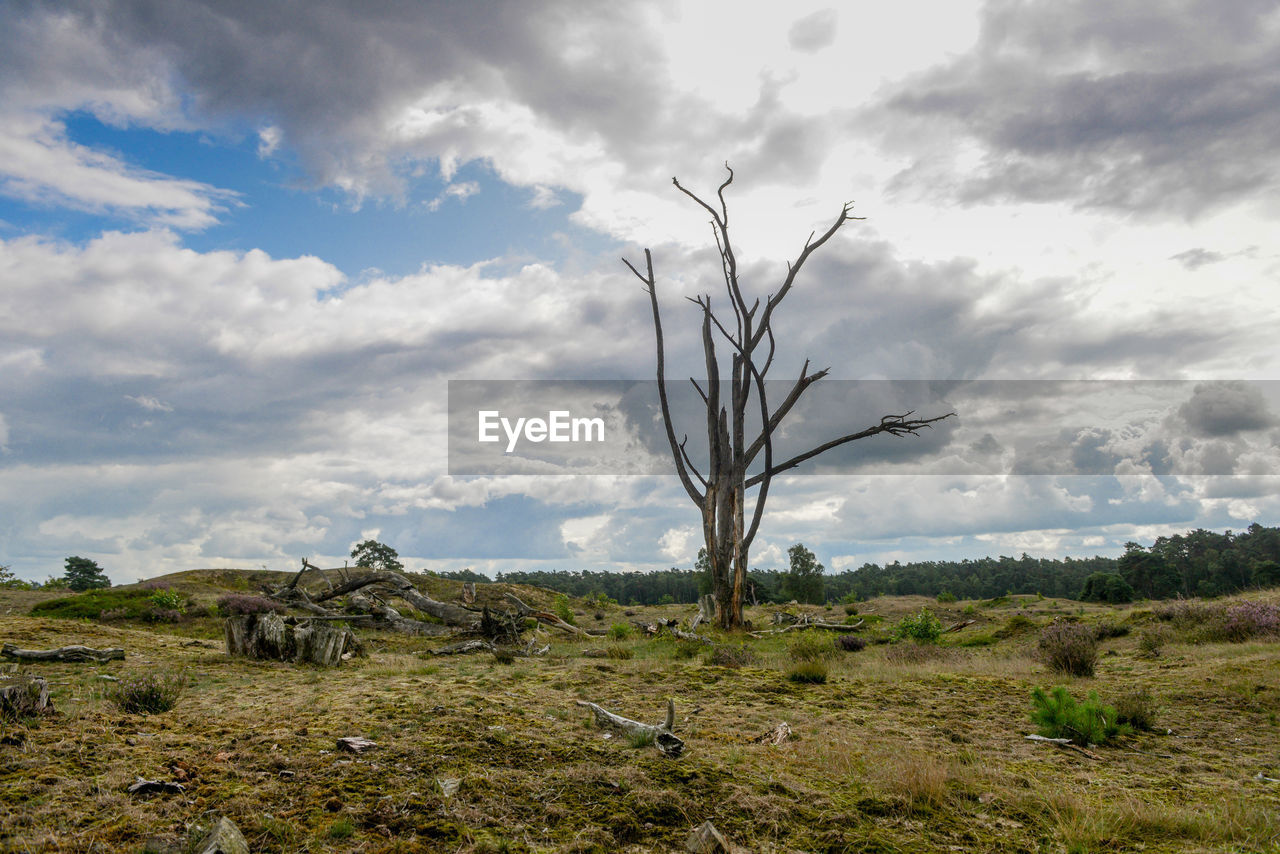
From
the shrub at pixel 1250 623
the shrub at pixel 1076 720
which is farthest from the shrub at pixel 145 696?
the shrub at pixel 1250 623

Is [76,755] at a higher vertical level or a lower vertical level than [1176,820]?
higher

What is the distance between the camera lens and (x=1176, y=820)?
4.45 metres

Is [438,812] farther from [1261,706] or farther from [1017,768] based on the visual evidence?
[1261,706]

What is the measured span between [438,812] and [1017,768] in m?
5.19

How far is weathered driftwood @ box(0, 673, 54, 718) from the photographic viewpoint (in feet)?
16.8

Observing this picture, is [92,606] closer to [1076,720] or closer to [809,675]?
[809,675]

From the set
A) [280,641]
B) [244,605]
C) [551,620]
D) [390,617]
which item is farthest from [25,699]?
[551,620]

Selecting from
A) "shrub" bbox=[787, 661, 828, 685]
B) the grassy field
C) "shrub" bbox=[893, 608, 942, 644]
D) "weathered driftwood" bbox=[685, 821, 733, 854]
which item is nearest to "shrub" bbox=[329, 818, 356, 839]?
the grassy field

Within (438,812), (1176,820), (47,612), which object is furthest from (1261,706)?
(47,612)

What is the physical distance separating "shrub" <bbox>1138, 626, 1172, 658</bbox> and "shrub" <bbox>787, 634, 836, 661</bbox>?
6650 mm

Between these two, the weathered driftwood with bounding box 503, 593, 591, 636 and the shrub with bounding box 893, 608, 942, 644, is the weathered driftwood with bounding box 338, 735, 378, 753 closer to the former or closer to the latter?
the shrub with bounding box 893, 608, 942, 644

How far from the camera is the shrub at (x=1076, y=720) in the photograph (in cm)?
725

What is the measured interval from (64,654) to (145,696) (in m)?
4.81

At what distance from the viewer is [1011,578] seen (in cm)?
8519
